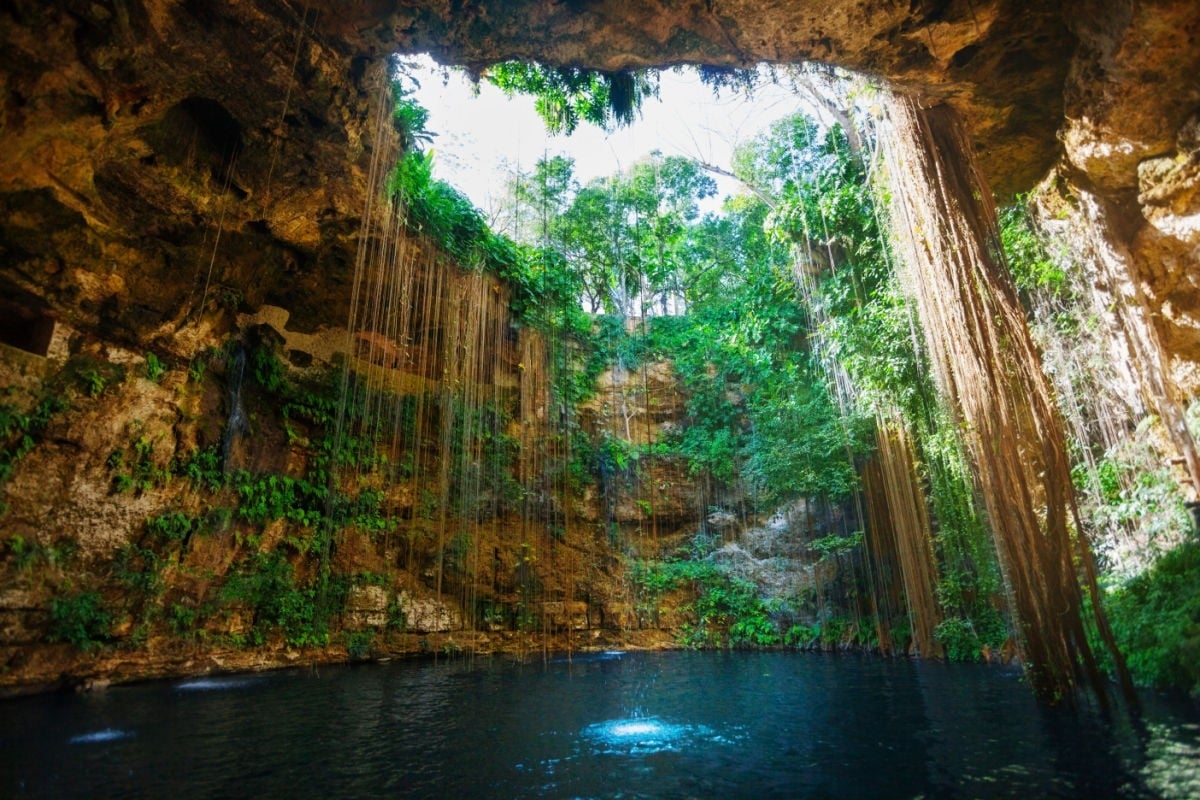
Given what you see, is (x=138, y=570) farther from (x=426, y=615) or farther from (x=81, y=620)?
(x=426, y=615)

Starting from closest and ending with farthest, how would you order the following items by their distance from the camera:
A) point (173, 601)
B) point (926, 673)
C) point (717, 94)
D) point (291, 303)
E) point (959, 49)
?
1. point (959, 49)
2. point (717, 94)
3. point (926, 673)
4. point (173, 601)
5. point (291, 303)

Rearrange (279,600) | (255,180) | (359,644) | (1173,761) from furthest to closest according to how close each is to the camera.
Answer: (359,644), (279,600), (255,180), (1173,761)

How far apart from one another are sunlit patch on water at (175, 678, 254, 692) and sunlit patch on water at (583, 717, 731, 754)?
14.1 feet

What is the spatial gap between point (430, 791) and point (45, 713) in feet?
13.5

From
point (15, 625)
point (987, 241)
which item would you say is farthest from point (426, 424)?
point (987, 241)

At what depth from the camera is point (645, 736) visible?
4016mm

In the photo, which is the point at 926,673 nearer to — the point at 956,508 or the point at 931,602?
the point at 931,602

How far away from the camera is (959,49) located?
171 inches

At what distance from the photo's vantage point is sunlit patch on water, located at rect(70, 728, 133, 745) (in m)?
3.76

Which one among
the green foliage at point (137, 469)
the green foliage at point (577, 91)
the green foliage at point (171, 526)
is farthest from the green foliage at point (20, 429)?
the green foliage at point (577, 91)

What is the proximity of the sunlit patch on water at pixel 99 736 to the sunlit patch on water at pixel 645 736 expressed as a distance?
123 inches

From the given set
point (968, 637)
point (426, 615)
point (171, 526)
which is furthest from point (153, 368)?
point (968, 637)

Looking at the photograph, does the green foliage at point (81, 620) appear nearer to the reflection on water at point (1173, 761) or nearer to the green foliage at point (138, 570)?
the green foliage at point (138, 570)

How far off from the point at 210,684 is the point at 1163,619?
8.77 meters
